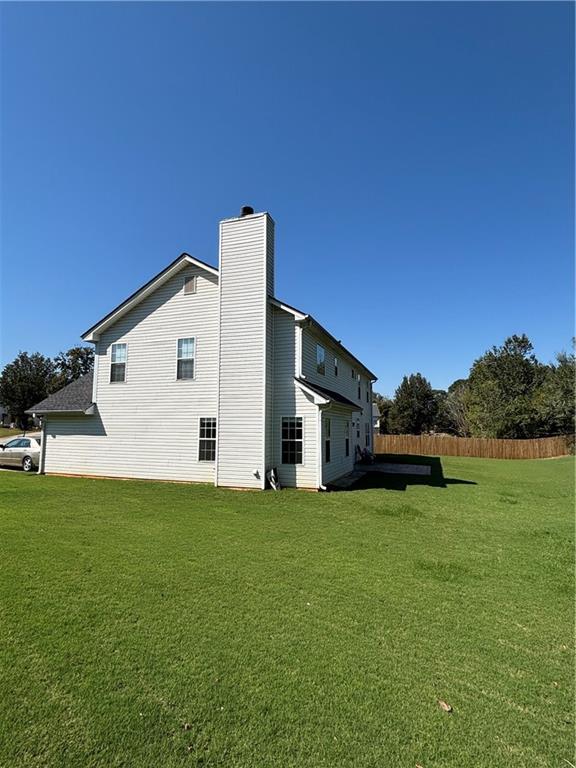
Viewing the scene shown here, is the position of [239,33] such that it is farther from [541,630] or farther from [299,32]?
[541,630]

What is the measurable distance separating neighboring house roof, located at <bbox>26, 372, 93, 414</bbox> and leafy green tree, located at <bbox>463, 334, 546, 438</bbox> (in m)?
38.3

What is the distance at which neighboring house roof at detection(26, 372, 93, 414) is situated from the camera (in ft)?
48.3

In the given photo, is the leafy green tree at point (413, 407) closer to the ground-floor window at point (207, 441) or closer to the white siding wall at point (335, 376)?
the white siding wall at point (335, 376)

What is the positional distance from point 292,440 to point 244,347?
3363 mm

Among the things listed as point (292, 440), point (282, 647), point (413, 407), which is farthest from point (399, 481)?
point (413, 407)

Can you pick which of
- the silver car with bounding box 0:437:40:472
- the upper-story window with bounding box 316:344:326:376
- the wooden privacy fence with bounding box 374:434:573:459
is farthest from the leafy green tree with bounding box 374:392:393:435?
the silver car with bounding box 0:437:40:472

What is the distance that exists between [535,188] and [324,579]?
573 inches

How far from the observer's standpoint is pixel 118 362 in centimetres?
1460

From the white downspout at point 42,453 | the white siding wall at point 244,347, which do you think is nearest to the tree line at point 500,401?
the white siding wall at point 244,347

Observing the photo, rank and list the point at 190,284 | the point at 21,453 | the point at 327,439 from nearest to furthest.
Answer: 1. the point at 327,439
2. the point at 190,284
3. the point at 21,453

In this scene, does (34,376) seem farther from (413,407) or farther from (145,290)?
(413,407)

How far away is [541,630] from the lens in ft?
12.5

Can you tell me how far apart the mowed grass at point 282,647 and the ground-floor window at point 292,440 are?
16.2 ft

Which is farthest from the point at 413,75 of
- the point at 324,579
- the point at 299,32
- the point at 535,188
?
the point at 324,579
